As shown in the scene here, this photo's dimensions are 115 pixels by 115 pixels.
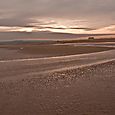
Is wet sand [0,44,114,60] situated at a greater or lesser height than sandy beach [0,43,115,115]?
greater

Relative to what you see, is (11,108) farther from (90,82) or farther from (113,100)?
(90,82)

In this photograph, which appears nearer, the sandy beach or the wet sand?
the sandy beach

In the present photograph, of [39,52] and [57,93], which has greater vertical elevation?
[39,52]

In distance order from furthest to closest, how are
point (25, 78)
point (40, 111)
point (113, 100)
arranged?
point (25, 78)
point (113, 100)
point (40, 111)

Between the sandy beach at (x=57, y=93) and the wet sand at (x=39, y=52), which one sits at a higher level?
the wet sand at (x=39, y=52)

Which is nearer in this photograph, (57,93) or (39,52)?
(57,93)

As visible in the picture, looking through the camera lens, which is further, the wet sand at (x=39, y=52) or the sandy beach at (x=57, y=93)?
the wet sand at (x=39, y=52)

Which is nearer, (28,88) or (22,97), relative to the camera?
(22,97)

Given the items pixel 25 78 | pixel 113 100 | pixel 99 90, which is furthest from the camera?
pixel 25 78

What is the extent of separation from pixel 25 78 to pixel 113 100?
17.2 ft

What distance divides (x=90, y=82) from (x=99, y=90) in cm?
156

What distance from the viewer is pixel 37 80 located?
11938 mm

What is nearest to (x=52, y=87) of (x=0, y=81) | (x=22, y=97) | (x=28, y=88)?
(x=28, y=88)

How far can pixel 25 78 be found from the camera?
1245cm
